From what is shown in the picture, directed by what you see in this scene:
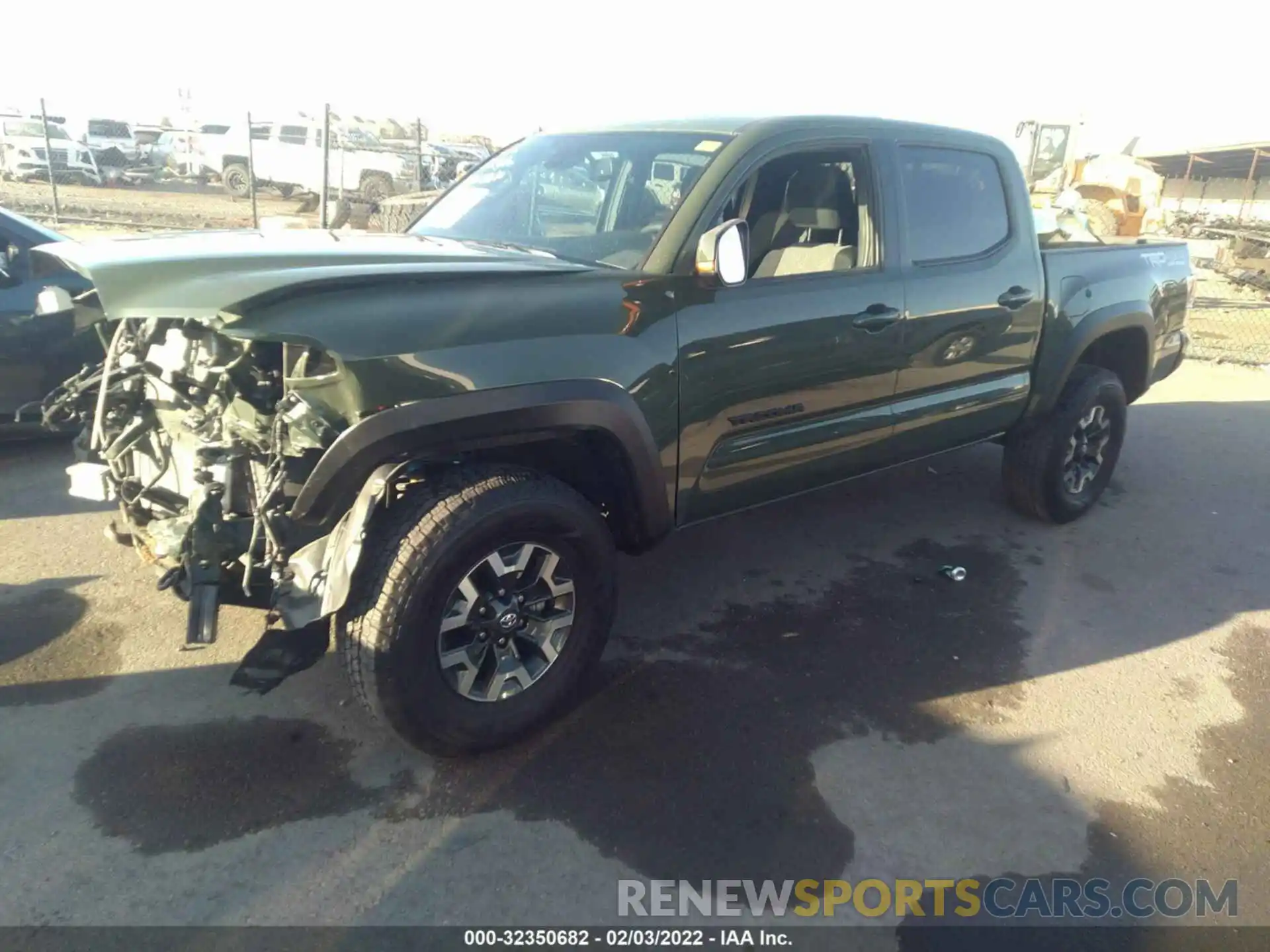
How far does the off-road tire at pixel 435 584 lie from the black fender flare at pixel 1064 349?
2.77 metres

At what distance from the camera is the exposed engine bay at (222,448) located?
254 cm

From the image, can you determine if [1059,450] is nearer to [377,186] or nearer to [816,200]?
[816,200]

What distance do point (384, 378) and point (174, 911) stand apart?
143cm

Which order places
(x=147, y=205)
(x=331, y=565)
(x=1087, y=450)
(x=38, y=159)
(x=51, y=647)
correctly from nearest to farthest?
(x=331, y=565) < (x=51, y=647) < (x=1087, y=450) < (x=147, y=205) < (x=38, y=159)

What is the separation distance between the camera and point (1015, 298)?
430cm

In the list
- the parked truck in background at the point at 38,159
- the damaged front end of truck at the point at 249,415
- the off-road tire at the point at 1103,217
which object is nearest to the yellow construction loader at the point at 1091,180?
→ the off-road tire at the point at 1103,217

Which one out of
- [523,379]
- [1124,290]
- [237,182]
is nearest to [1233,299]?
[1124,290]

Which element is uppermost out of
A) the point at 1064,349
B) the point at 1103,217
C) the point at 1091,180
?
the point at 1091,180

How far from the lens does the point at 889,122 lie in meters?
3.92

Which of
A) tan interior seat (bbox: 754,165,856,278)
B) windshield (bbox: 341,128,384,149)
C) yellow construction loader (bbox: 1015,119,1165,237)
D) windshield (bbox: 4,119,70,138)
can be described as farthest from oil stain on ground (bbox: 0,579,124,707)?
windshield (bbox: 4,119,70,138)

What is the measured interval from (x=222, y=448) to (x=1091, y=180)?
19838 mm

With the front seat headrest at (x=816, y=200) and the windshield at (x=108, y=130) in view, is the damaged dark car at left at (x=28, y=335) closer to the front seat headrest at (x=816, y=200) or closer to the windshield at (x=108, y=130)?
the front seat headrest at (x=816, y=200)

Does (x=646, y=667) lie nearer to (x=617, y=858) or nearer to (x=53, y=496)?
(x=617, y=858)

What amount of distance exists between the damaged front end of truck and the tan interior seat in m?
1.46
